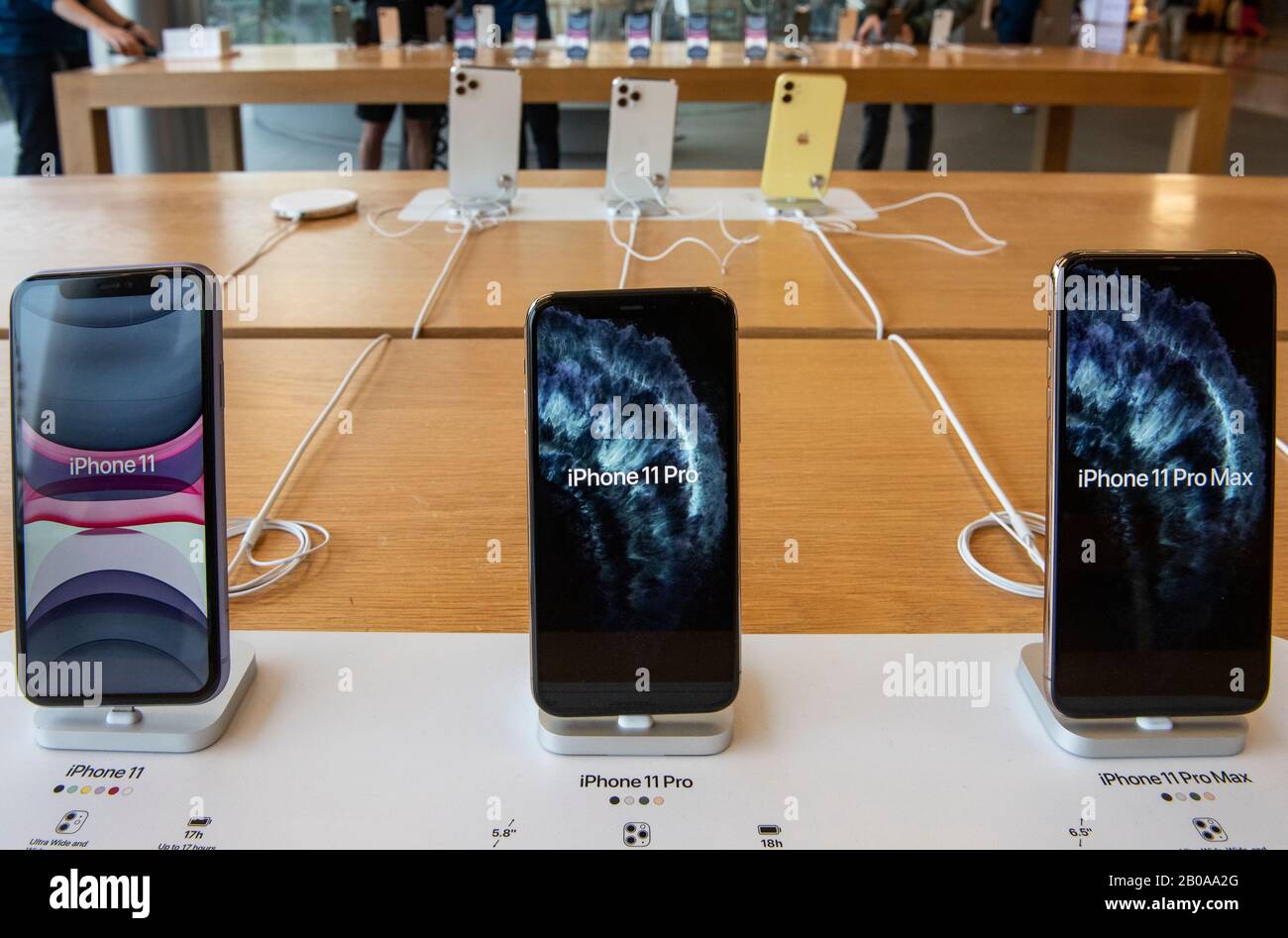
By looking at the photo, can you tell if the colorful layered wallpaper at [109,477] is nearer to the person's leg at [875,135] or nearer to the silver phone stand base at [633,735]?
the silver phone stand base at [633,735]

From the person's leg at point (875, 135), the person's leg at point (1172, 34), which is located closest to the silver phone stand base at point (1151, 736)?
the person's leg at point (875, 135)

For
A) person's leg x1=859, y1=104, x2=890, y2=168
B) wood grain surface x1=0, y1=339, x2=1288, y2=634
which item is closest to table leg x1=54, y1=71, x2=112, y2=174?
wood grain surface x1=0, y1=339, x2=1288, y2=634

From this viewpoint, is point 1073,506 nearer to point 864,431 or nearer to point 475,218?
point 864,431

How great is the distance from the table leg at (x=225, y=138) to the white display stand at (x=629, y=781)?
11.1 ft

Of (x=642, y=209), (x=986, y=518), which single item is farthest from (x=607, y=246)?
(x=986, y=518)

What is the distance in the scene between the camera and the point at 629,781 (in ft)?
1.63

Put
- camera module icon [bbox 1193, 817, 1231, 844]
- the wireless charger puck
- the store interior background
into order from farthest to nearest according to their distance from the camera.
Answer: the store interior background
the wireless charger puck
camera module icon [bbox 1193, 817, 1231, 844]

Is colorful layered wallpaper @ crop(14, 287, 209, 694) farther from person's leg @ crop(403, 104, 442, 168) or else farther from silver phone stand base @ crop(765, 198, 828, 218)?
person's leg @ crop(403, 104, 442, 168)

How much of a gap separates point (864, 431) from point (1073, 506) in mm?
383

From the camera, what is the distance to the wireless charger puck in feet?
5.21

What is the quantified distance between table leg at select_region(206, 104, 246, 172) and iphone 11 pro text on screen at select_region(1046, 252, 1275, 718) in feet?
11.7

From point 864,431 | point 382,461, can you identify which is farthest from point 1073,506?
point 382,461

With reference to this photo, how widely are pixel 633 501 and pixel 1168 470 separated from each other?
25 centimetres

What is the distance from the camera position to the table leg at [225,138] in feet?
11.7
